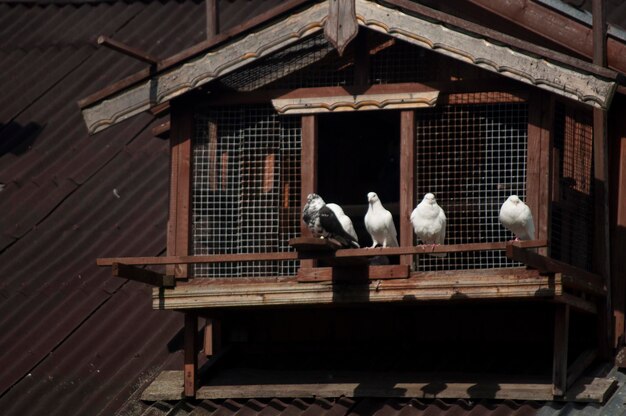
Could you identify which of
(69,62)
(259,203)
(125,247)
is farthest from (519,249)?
(69,62)

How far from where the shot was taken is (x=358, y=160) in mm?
15055

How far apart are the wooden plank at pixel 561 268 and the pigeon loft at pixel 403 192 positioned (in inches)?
1.1


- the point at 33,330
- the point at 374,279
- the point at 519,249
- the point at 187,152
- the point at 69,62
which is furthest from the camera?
the point at 69,62

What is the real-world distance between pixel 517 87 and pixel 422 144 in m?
0.78

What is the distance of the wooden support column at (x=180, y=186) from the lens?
1373 centimetres

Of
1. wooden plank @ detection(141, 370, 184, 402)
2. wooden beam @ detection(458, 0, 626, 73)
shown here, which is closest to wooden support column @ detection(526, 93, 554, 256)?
wooden beam @ detection(458, 0, 626, 73)

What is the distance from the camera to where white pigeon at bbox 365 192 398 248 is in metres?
13.4

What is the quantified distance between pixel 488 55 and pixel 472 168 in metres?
0.86

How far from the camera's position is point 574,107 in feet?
44.9

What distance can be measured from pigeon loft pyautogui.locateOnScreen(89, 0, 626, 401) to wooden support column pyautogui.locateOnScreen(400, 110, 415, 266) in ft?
0.04

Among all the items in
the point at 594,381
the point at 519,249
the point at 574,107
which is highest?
the point at 574,107

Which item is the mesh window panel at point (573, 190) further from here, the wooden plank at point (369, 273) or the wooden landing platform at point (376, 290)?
the wooden plank at point (369, 273)

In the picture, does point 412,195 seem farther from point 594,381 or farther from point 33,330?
point 33,330

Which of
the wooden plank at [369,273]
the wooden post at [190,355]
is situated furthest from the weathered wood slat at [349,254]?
the wooden post at [190,355]
